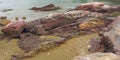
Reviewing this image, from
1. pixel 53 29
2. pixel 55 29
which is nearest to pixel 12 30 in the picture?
pixel 53 29

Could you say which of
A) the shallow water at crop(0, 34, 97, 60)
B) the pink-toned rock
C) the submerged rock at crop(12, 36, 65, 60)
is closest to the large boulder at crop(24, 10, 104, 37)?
the pink-toned rock

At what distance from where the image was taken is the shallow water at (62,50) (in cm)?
2273

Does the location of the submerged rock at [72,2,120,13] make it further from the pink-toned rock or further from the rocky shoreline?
the pink-toned rock

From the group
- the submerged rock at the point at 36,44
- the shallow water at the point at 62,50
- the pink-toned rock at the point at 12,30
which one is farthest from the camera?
the pink-toned rock at the point at 12,30

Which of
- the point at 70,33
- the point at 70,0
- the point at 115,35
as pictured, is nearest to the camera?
the point at 115,35

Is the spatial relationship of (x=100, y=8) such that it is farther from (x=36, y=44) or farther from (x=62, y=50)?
(x=62, y=50)

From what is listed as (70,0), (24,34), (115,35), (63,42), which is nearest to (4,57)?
(63,42)

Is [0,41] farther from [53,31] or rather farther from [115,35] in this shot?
[115,35]

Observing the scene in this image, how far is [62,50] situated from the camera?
24234 millimetres

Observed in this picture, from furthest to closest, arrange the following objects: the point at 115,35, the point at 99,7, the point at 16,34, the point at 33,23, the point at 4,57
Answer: the point at 99,7 → the point at 33,23 → the point at 16,34 → the point at 4,57 → the point at 115,35

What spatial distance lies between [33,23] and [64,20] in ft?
13.0

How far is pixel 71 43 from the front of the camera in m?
26.1

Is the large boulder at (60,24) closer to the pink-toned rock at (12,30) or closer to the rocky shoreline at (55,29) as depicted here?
the rocky shoreline at (55,29)

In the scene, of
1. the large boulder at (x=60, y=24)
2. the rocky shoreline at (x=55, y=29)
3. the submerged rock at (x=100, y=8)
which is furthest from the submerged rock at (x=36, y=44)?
the submerged rock at (x=100, y=8)
